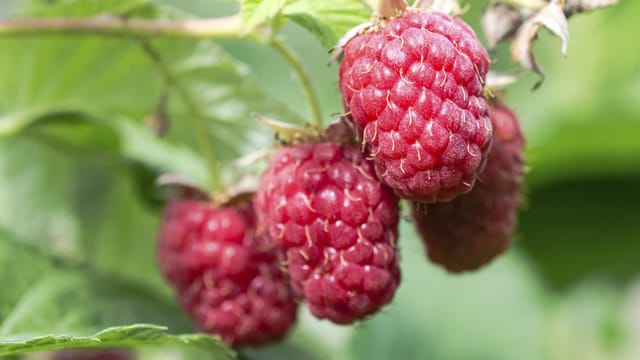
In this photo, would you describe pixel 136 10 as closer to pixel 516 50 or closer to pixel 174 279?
pixel 174 279

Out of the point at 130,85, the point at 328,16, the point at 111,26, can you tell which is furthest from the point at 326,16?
the point at 130,85

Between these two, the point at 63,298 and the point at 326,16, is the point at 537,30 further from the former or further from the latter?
the point at 63,298

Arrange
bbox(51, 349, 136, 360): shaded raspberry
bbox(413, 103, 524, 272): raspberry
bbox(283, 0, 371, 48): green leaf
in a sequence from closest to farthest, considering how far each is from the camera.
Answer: bbox(283, 0, 371, 48): green leaf, bbox(413, 103, 524, 272): raspberry, bbox(51, 349, 136, 360): shaded raspberry

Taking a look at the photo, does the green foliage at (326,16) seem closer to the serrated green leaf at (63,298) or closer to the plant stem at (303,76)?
the plant stem at (303,76)

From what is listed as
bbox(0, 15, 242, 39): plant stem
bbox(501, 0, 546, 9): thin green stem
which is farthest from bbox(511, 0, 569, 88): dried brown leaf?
bbox(0, 15, 242, 39): plant stem

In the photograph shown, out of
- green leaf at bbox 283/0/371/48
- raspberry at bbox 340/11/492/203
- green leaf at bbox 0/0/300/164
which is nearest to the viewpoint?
raspberry at bbox 340/11/492/203

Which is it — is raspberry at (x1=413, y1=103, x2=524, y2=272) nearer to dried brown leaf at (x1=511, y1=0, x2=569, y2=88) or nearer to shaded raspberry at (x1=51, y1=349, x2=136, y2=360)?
dried brown leaf at (x1=511, y1=0, x2=569, y2=88)

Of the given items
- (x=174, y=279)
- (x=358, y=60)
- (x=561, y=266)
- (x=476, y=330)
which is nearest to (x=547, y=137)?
(x=561, y=266)
